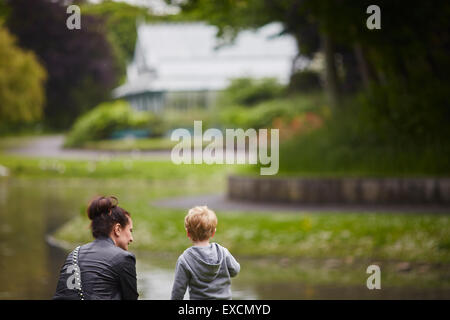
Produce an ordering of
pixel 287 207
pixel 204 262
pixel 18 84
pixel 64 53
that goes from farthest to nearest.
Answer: pixel 64 53, pixel 18 84, pixel 287 207, pixel 204 262

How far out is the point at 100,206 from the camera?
5.29 metres

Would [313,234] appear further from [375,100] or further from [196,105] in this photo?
[196,105]

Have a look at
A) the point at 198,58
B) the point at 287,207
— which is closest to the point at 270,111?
the point at 198,58

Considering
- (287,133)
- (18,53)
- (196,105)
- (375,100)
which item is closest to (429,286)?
(375,100)

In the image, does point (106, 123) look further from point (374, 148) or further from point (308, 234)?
point (308, 234)

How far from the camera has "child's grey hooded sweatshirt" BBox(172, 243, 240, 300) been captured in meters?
5.36

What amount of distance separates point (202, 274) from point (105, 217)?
2.27 feet

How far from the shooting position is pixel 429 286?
1077 centimetres

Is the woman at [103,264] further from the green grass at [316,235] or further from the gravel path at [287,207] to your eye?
the gravel path at [287,207]

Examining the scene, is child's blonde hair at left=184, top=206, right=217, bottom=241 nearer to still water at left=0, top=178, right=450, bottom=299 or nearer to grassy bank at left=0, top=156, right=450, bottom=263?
still water at left=0, top=178, right=450, bottom=299

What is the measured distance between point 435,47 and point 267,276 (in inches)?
344

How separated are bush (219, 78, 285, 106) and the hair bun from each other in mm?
39515

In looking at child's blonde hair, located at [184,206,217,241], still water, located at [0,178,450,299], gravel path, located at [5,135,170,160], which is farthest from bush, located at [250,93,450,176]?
gravel path, located at [5,135,170,160]
